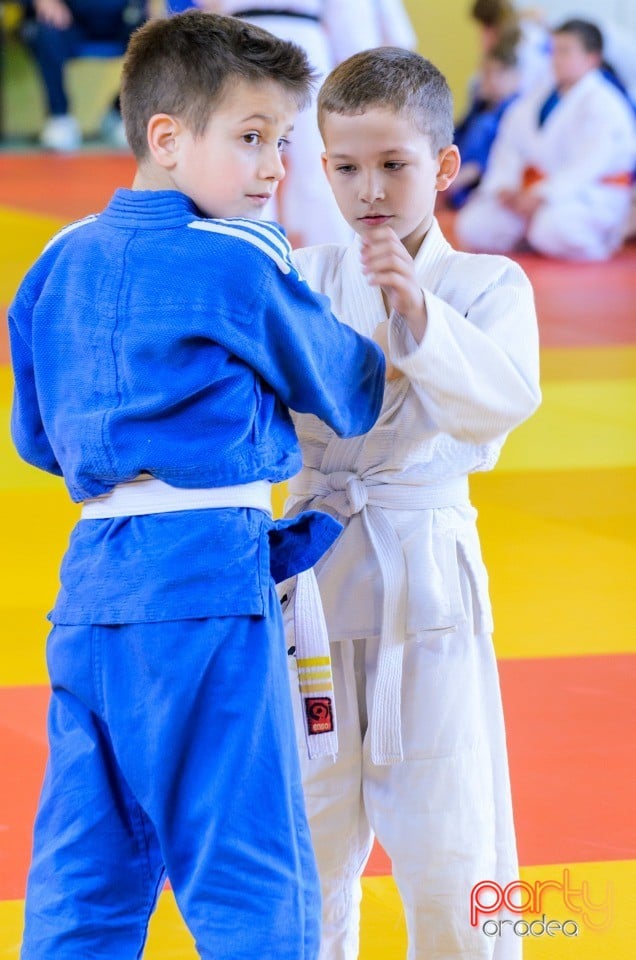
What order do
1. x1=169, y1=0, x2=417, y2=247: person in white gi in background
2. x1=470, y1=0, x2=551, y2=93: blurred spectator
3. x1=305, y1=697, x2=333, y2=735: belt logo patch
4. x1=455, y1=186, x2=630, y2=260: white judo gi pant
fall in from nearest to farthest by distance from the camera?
x1=305, y1=697, x2=333, y2=735: belt logo patch < x1=169, y1=0, x2=417, y2=247: person in white gi in background < x1=455, y1=186, x2=630, y2=260: white judo gi pant < x1=470, y1=0, x2=551, y2=93: blurred spectator

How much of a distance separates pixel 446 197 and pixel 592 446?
7.00 m

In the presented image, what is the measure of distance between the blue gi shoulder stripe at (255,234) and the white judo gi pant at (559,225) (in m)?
7.96

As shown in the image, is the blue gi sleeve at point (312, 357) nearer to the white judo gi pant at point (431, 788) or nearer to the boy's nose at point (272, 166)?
the boy's nose at point (272, 166)

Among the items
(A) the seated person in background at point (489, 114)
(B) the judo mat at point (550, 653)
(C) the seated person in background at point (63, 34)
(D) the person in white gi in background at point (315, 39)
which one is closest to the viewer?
(B) the judo mat at point (550, 653)

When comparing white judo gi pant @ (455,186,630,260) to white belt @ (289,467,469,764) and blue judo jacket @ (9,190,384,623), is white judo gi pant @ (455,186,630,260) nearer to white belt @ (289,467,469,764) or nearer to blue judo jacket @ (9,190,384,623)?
white belt @ (289,467,469,764)

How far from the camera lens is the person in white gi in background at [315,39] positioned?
671 cm

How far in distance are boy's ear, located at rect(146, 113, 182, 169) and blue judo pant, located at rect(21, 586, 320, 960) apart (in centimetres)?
→ 56

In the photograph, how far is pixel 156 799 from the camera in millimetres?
1713

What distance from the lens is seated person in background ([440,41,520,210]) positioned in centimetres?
1148

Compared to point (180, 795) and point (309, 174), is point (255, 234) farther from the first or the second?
point (309, 174)

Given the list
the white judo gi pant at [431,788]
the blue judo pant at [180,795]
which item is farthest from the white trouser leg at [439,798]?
the blue judo pant at [180,795]

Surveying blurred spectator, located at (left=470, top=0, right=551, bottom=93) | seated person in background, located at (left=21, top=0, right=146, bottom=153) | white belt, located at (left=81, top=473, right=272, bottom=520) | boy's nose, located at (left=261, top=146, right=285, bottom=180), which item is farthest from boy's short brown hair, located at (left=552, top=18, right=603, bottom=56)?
white belt, located at (left=81, top=473, right=272, bottom=520)

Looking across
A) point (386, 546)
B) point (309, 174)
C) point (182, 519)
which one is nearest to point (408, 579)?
point (386, 546)

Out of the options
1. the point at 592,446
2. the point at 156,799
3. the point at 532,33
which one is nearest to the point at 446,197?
the point at 532,33
